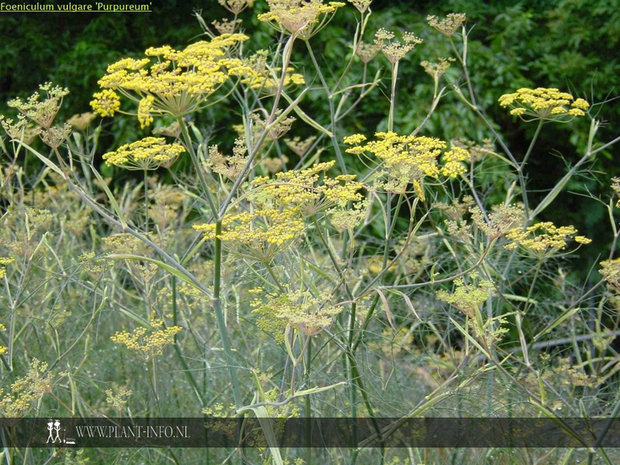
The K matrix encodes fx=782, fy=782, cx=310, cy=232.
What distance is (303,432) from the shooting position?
106 inches

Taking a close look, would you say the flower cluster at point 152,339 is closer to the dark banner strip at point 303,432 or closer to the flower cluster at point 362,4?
the dark banner strip at point 303,432

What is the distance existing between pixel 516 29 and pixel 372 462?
4.16 m

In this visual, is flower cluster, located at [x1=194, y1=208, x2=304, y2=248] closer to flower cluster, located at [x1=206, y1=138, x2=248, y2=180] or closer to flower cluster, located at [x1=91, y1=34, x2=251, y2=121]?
flower cluster, located at [x1=206, y1=138, x2=248, y2=180]

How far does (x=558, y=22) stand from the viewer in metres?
6.38

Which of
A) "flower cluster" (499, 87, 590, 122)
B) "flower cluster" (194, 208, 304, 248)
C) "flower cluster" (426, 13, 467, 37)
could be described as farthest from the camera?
"flower cluster" (426, 13, 467, 37)

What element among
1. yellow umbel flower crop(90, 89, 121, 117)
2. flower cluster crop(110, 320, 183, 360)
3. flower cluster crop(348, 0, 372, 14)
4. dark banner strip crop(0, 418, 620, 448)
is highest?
flower cluster crop(348, 0, 372, 14)

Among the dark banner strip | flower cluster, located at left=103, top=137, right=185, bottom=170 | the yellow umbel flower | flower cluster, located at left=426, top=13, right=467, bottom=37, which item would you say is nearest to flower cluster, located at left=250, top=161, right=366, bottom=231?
flower cluster, located at left=103, top=137, right=185, bottom=170

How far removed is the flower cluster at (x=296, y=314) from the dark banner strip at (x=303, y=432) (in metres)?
0.40

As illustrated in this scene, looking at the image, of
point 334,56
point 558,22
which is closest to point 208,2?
point 334,56

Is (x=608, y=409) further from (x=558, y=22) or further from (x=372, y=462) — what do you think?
(x=558, y=22)

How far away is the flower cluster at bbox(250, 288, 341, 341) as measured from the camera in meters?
1.82

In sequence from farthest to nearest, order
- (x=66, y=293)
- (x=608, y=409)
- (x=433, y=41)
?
1. (x=433, y=41)
2. (x=66, y=293)
3. (x=608, y=409)

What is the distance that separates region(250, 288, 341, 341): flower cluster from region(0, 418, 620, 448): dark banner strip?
0.40m

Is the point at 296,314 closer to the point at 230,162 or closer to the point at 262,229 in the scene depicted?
the point at 262,229
